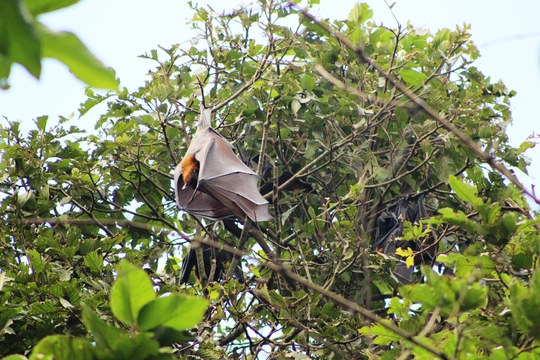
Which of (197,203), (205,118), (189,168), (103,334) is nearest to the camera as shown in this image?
(103,334)

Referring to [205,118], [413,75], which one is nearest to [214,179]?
[205,118]

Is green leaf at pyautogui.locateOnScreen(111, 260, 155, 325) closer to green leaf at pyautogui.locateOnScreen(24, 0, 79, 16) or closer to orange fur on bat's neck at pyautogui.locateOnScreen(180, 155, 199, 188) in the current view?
green leaf at pyautogui.locateOnScreen(24, 0, 79, 16)

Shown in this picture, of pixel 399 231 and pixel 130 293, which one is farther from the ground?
pixel 399 231

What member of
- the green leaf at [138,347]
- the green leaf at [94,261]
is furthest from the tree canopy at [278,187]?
the green leaf at [138,347]

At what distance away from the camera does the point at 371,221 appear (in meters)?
6.13

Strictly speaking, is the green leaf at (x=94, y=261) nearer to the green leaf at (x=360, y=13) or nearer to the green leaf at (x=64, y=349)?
the green leaf at (x=64, y=349)

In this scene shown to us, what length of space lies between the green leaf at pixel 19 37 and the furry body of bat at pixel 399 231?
500 centimetres

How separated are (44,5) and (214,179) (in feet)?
15.1

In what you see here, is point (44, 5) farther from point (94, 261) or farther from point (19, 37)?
point (94, 261)

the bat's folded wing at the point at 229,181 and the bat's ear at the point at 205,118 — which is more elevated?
the bat's ear at the point at 205,118

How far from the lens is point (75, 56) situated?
2.06ft

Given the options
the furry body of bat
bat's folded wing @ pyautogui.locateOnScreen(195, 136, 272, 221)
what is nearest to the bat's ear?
bat's folded wing @ pyautogui.locateOnScreen(195, 136, 272, 221)

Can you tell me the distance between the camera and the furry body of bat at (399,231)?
5.48 metres

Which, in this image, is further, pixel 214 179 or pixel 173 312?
pixel 214 179
